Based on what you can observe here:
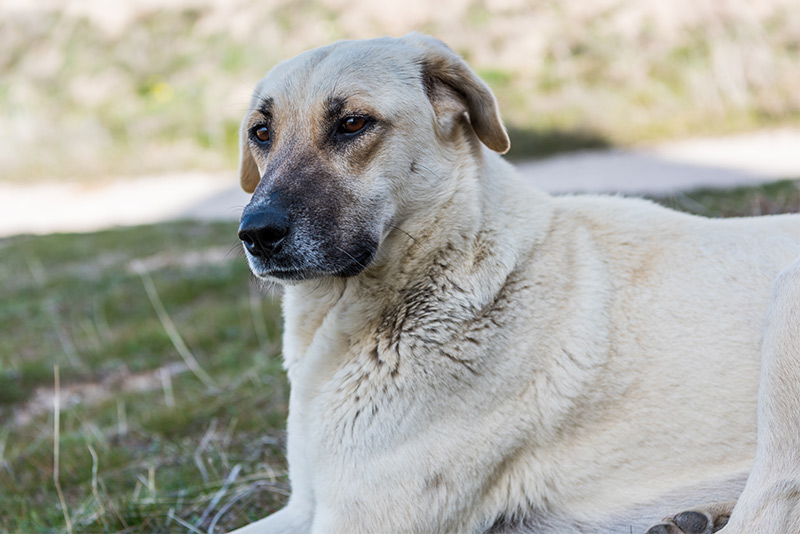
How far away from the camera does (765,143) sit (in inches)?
394

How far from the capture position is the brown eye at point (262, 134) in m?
2.79

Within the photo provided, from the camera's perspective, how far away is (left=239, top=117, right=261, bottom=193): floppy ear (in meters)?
3.11

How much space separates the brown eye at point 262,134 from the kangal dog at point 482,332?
2.0 inches

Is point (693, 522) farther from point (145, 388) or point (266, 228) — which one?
point (145, 388)

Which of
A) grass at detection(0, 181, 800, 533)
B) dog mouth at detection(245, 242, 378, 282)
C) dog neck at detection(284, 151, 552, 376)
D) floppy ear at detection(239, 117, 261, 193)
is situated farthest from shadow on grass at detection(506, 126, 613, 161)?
dog mouth at detection(245, 242, 378, 282)

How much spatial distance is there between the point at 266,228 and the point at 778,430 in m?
1.51

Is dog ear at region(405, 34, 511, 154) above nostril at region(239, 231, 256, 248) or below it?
above

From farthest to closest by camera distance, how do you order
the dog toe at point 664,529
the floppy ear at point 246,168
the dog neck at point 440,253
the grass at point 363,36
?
the grass at point 363,36 < the floppy ear at point 246,168 < the dog neck at point 440,253 < the dog toe at point 664,529

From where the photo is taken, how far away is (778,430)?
219cm

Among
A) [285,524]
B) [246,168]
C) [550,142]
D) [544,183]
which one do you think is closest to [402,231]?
[246,168]

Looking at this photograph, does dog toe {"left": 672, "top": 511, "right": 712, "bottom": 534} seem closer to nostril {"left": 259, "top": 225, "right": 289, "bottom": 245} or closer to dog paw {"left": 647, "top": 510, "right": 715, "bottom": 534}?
dog paw {"left": 647, "top": 510, "right": 715, "bottom": 534}

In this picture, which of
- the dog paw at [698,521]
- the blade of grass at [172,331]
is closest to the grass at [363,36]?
the blade of grass at [172,331]

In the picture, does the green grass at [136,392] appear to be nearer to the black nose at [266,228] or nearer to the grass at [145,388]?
the grass at [145,388]

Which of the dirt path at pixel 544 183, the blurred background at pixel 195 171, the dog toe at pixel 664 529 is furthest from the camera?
the dirt path at pixel 544 183
